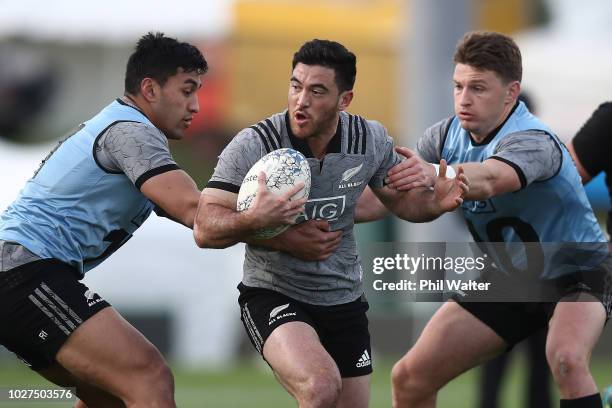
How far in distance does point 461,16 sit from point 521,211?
25.6 feet

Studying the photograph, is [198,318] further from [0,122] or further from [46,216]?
[46,216]

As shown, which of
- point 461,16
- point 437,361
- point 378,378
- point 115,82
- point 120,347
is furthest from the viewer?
point 115,82

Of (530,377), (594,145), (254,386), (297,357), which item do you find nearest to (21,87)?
(254,386)

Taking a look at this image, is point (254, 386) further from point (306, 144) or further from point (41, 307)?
point (41, 307)

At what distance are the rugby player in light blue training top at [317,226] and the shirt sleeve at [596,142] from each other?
120 centimetres

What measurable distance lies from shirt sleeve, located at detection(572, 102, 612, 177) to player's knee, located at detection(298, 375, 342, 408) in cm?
233

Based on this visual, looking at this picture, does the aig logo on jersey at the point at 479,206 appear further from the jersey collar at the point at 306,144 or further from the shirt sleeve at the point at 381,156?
the jersey collar at the point at 306,144

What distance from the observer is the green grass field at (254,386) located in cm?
1216

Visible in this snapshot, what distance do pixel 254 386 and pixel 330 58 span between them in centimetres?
706

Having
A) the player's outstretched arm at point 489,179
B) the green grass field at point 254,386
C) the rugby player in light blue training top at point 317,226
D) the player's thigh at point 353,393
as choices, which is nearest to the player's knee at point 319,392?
the rugby player in light blue training top at point 317,226

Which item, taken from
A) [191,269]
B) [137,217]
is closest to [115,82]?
[191,269]

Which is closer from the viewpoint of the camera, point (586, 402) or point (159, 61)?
point (586, 402)

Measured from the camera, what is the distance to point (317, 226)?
23.4 ft

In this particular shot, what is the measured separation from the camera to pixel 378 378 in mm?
14047
